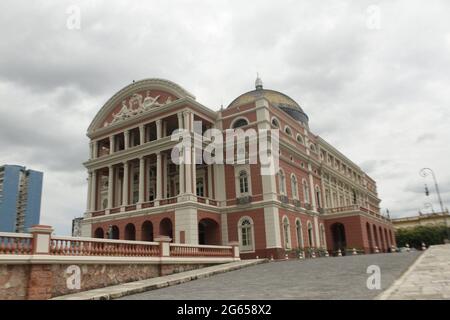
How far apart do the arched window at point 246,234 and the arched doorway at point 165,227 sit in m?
5.32

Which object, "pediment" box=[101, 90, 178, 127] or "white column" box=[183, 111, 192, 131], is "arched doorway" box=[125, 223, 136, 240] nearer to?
"white column" box=[183, 111, 192, 131]

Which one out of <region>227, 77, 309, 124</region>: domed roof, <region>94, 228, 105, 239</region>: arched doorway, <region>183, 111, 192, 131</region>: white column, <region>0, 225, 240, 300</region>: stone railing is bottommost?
<region>0, 225, 240, 300</region>: stone railing

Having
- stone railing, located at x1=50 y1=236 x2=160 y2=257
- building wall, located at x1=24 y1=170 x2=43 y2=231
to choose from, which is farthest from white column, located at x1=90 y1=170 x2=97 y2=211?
building wall, located at x1=24 y1=170 x2=43 y2=231

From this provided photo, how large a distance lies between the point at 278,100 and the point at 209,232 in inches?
668

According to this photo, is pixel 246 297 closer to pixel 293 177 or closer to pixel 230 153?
pixel 230 153

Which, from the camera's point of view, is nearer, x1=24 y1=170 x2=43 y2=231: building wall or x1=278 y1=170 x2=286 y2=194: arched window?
x1=278 y1=170 x2=286 y2=194: arched window

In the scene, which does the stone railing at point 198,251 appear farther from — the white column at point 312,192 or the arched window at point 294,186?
the white column at point 312,192

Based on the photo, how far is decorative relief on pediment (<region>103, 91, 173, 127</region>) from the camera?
32.1 m

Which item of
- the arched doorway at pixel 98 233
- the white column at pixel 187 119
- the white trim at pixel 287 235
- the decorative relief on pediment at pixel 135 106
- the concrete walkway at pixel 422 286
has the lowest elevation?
the concrete walkway at pixel 422 286

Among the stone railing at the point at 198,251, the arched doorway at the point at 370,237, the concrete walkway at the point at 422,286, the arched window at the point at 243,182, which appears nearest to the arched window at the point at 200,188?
the arched window at the point at 243,182

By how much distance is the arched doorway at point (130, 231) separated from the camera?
3090 cm

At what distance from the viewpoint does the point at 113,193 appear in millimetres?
33938

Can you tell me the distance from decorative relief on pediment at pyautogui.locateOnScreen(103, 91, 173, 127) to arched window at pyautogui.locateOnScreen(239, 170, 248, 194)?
8237mm
